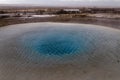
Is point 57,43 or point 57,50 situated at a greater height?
point 57,43

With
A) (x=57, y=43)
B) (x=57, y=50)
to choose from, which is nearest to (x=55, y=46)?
(x=57, y=43)

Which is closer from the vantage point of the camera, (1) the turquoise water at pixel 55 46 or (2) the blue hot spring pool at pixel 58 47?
(2) the blue hot spring pool at pixel 58 47

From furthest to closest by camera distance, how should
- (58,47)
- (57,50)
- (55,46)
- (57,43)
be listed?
(57,43) → (55,46) → (58,47) → (57,50)

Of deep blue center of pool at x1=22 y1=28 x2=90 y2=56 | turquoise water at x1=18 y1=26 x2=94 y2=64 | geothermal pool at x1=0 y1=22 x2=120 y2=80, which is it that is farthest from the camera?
deep blue center of pool at x1=22 y1=28 x2=90 y2=56

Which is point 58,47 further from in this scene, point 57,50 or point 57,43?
point 57,43

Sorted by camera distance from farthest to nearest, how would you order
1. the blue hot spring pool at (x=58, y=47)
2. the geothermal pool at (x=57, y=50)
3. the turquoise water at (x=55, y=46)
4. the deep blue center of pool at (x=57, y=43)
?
the deep blue center of pool at (x=57, y=43), the turquoise water at (x=55, y=46), the blue hot spring pool at (x=58, y=47), the geothermal pool at (x=57, y=50)

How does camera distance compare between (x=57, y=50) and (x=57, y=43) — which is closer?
(x=57, y=50)

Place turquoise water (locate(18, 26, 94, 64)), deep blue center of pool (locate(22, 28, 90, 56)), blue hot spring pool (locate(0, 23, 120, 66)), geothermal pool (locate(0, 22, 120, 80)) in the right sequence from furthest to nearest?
1. deep blue center of pool (locate(22, 28, 90, 56))
2. turquoise water (locate(18, 26, 94, 64))
3. blue hot spring pool (locate(0, 23, 120, 66))
4. geothermal pool (locate(0, 22, 120, 80))

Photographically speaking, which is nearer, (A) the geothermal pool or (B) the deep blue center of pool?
(A) the geothermal pool

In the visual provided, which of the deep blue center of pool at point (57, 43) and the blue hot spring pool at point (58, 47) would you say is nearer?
the blue hot spring pool at point (58, 47)

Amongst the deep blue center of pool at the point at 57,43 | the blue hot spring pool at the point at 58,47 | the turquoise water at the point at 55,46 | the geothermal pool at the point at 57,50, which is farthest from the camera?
the deep blue center of pool at the point at 57,43

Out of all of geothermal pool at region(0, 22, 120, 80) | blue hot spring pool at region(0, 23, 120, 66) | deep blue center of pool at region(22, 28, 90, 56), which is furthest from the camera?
deep blue center of pool at region(22, 28, 90, 56)

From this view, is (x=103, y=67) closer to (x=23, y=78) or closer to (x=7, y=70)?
(x=23, y=78)

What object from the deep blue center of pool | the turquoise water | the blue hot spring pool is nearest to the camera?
the blue hot spring pool
